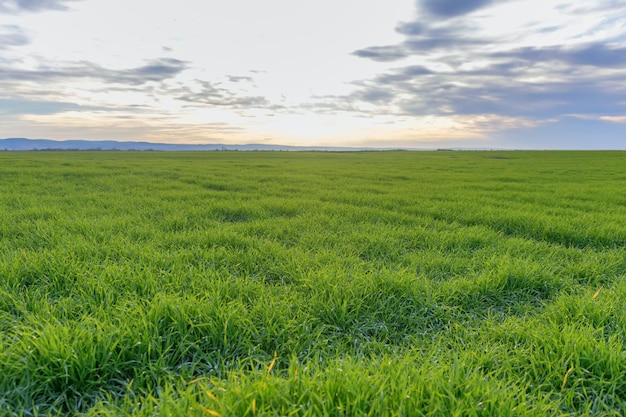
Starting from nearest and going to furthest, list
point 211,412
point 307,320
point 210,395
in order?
point 211,412, point 210,395, point 307,320

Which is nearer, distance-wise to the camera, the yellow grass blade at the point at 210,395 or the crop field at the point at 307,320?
the yellow grass blade at the point at 210,395

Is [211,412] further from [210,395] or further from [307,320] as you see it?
[307,320]

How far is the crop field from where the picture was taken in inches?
70.8

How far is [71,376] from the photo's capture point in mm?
1921

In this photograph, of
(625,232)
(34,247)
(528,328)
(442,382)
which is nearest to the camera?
(442,382)

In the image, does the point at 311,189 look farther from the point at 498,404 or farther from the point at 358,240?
the point at 498,404

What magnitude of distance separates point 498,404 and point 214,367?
1.66 meters

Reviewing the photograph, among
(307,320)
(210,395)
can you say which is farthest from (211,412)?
(307,320)

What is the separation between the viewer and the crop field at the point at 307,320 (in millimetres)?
1798

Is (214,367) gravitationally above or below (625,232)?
below

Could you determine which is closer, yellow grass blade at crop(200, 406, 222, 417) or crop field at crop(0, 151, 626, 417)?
yellow grass blade at crop(200, 406, 222, 417)

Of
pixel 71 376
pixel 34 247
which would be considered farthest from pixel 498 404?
pixel 34 247

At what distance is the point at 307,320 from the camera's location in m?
2.70

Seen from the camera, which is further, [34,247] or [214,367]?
[34,247]
